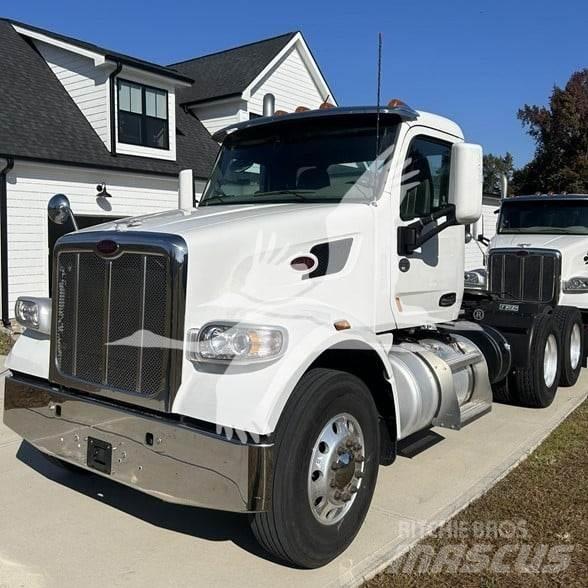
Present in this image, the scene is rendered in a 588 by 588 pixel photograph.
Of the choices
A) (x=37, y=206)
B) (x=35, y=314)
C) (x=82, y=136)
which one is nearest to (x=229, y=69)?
(x=82, y=136)

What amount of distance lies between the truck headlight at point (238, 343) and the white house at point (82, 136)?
9820mm

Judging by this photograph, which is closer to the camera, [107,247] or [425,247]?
[107,247]

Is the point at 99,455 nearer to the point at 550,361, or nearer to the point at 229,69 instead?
the point at 550,361

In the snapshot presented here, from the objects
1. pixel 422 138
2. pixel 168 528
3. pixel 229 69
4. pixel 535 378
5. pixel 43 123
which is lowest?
pixel 168 528

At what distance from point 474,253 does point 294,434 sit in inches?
639

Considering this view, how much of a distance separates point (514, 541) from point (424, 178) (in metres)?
2.39

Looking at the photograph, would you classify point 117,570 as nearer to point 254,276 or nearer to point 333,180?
point 254,276

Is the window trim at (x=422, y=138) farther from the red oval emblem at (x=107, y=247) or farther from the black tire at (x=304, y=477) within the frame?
the red oval emblem at (x=107, y=247)

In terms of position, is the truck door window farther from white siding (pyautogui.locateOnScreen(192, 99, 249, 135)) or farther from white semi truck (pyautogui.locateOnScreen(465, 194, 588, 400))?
white siding (pyautogui.locateOnScreen(192, 99, 249, 135))

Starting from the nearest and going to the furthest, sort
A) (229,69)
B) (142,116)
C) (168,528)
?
(168,528) < (142,116) < (229,69)

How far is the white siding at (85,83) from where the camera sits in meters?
13.9

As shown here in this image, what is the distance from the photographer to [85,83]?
46.7 feet

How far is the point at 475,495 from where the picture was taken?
414 centimetres

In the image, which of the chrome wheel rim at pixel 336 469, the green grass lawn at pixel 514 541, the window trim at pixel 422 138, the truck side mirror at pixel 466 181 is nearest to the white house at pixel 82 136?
the window trim at pixel 422 138
